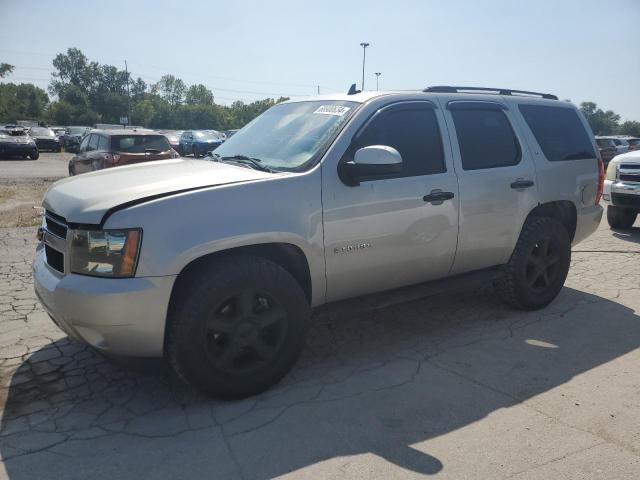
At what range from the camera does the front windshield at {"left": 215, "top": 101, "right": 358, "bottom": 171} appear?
3.50 meters

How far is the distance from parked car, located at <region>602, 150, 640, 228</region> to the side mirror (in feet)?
21.3

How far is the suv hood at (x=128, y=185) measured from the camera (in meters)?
2.81

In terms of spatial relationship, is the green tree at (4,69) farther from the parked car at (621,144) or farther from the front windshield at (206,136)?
the parked car at (621,144)

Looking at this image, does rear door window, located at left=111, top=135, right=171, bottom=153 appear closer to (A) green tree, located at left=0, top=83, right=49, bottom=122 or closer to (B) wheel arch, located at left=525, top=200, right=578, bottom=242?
(B) wheel arch, located at left=525, top=200, right=578, bottom=242

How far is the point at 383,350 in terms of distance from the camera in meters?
3.97

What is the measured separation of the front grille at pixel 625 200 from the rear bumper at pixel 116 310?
7.88 m

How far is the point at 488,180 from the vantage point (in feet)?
13.6

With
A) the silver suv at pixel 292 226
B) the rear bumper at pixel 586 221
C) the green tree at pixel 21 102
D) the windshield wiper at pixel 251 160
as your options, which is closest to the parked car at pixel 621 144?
the rear bumper at pixel 586 221

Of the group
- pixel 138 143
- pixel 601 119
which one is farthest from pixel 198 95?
pixel 138 143

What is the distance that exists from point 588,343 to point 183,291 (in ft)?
10.4

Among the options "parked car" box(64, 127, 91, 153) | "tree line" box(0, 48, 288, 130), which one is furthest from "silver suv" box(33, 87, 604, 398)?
"tree line" box(0, 48, 288, 130)

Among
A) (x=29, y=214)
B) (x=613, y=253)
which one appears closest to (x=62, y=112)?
(x=29, y=214)

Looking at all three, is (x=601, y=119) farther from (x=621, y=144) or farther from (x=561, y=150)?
(x=561, y=150)

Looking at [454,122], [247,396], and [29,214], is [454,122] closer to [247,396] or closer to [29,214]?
[247,396]
